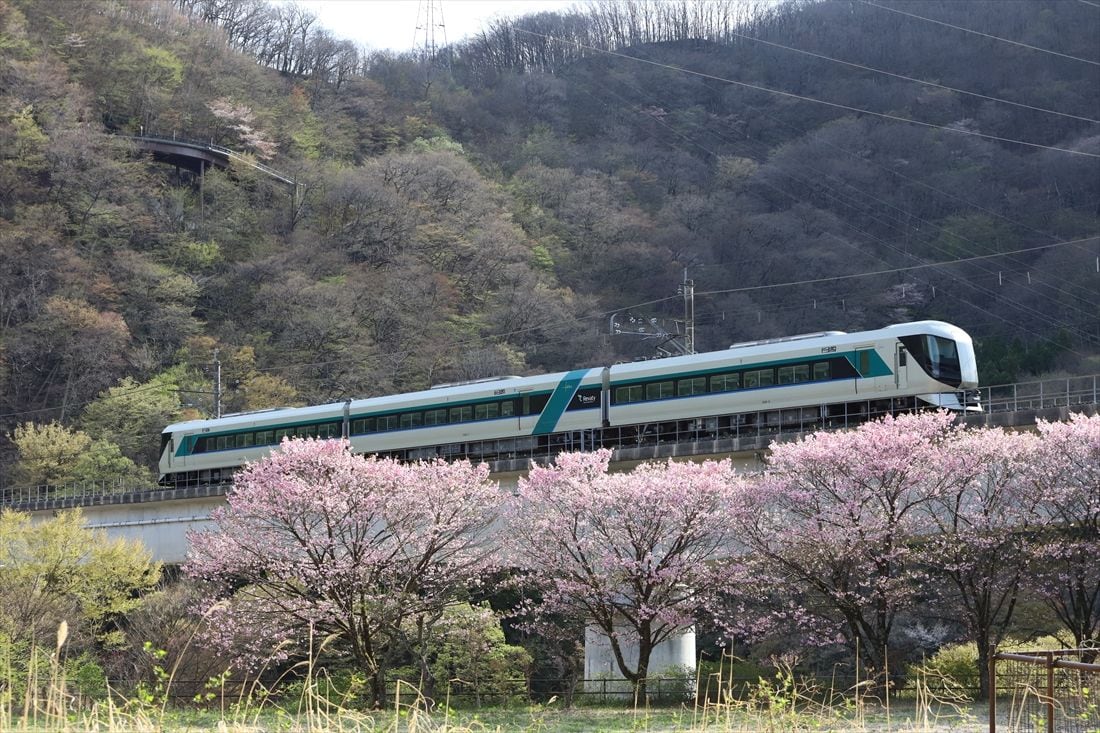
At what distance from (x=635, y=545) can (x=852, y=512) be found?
14.1ft

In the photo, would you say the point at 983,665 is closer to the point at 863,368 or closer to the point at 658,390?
the point at 863,368

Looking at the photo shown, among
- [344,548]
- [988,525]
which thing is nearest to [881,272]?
[988,525]

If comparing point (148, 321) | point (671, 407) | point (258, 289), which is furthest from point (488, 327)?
point (671, 407)

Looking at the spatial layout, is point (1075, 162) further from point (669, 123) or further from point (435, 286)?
point (435, 286)

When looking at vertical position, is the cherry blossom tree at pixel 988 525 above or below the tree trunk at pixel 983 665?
above

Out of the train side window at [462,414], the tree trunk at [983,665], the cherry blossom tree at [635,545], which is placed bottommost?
the tree trunk at [983,665]

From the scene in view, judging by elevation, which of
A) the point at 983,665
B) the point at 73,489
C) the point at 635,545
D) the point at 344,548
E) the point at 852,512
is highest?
the point at 73,489

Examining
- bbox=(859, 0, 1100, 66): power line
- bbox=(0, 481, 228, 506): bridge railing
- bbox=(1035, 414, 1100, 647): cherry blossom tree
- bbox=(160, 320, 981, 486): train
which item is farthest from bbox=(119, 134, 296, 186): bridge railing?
bbox=(1035, 414, 1100, 647): cherry blossom tree

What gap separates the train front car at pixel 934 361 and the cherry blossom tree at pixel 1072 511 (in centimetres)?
548

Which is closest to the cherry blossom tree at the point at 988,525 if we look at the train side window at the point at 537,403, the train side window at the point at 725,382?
the train side window at the point at 725,382

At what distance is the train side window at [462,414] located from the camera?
35.3 meters

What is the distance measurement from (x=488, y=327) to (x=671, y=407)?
108ft

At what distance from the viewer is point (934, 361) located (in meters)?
28.5

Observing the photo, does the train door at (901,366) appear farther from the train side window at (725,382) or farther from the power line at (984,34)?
the power line at (984,34)
